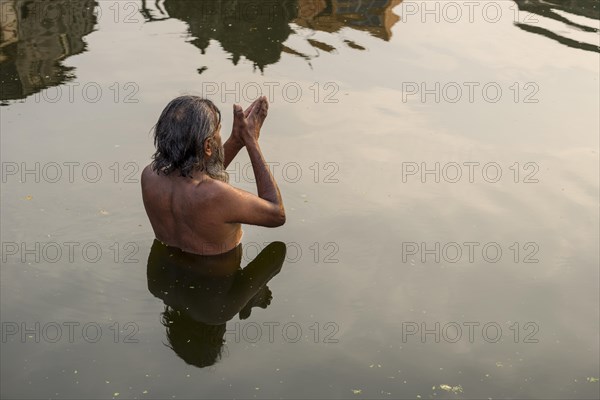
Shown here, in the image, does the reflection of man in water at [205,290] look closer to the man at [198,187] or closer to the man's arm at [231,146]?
the man at [198,187]

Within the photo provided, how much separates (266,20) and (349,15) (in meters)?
1.01

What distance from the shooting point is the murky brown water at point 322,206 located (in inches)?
184

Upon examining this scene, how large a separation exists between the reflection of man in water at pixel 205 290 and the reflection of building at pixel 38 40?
118 inches

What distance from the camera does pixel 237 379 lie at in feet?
14.8

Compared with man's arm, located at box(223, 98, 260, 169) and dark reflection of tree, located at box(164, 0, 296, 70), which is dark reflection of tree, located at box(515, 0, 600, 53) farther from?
man's arm, located at box(223, 98, 260, 169)

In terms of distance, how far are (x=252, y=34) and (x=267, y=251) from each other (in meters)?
4.01

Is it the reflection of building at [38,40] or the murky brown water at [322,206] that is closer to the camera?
the murky brown water at [322,206]

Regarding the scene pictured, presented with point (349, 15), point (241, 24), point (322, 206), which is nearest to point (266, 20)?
point (241, 24)

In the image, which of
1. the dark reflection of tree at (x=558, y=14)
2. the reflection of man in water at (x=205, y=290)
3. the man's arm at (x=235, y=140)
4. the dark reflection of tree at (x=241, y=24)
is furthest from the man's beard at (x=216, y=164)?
the dark reflection of tree at (x=558, y=14)

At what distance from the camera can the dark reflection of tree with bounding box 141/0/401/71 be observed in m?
8.87

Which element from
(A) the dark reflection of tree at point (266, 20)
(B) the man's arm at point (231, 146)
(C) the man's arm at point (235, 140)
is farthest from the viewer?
(A) the dark reflection of tree at point (266, 20)

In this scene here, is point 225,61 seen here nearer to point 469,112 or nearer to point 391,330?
point 469,112

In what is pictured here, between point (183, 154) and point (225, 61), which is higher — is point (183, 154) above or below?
above

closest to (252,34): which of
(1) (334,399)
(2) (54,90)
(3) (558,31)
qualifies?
(2) (54,90)
